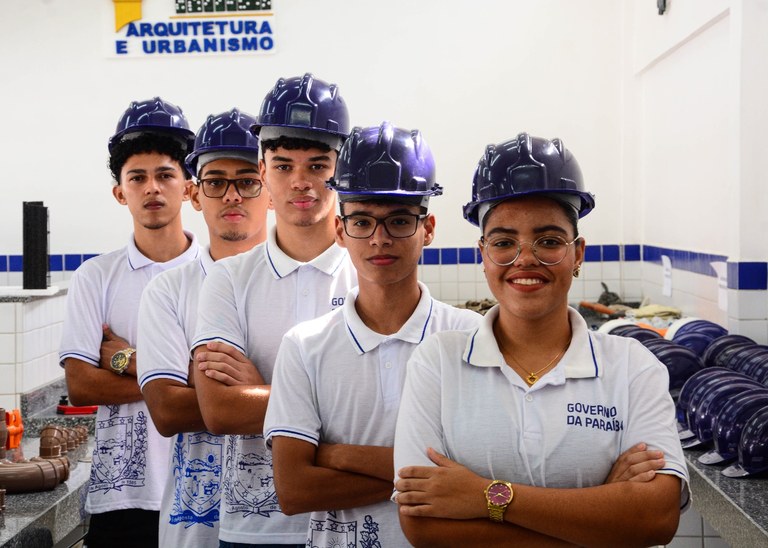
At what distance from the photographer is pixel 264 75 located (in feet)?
26.9

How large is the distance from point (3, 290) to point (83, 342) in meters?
2.75

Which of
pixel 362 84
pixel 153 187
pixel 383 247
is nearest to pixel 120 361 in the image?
pixel 153 187

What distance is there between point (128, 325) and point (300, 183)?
3.29 feet

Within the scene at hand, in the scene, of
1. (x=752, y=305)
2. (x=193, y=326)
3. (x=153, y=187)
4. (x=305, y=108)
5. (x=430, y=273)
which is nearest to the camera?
(x=305, y=108)

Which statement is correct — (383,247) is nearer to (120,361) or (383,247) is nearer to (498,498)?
(498,498)

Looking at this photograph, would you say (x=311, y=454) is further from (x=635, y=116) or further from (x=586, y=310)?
(x=635, y=116)

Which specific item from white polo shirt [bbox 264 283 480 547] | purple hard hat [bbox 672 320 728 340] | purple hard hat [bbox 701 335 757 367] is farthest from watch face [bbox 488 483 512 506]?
purple hard hat [bbox 672 320 728 340]

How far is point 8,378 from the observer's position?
5.38m

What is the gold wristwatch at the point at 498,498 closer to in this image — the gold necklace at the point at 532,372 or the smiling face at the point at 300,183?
the gold necklace at the point at 532,372

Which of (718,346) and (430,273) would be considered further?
(430,273)

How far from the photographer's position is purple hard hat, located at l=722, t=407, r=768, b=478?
10.9ft

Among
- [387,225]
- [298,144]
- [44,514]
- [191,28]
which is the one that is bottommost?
[44,514]

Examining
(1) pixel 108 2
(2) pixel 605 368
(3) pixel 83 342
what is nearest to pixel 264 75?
(1) pixel 108 2

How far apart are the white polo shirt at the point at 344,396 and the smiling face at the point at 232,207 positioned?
27.1 inches
